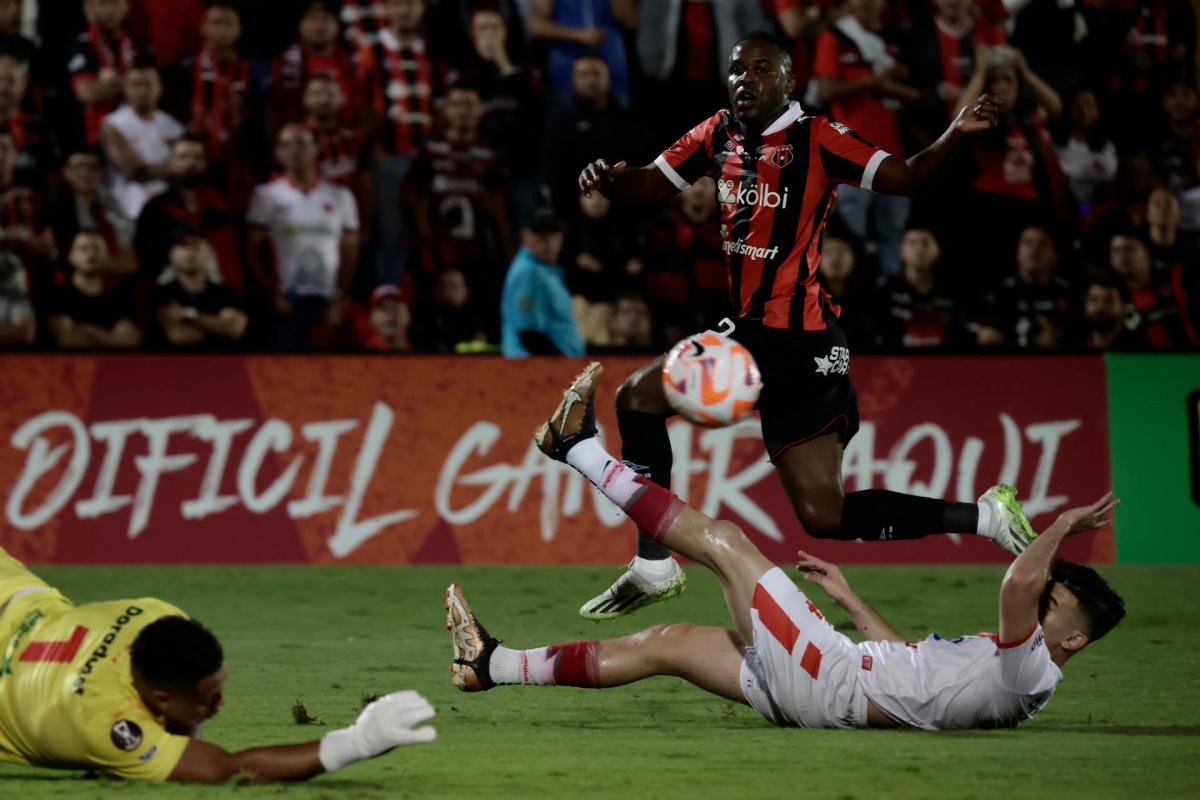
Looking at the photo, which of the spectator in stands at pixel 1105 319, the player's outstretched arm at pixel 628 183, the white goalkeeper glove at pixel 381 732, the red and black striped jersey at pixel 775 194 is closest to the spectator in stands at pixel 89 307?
the player's outstretched arm at pixel 628 183

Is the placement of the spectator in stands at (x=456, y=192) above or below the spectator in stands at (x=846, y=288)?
above

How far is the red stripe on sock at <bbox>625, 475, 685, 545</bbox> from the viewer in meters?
6.37

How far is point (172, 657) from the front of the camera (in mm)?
5094

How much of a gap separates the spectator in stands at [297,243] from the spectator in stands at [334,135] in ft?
0.81

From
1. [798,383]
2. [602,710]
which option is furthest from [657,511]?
[798,383]

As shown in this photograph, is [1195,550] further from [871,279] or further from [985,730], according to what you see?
[985,730]

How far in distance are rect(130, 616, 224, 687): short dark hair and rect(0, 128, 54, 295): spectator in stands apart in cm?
774

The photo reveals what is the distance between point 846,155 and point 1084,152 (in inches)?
292

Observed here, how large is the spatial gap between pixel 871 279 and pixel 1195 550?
293 cm

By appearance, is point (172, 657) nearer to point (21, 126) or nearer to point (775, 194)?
point (775, 194)

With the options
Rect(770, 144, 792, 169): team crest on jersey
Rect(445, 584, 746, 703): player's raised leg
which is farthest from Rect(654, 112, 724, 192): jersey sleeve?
Rect(445, 584, 746, 703): player's raised leg

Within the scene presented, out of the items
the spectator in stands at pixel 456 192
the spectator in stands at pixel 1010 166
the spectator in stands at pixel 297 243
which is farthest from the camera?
the spectator in stands at pixel 1010 166

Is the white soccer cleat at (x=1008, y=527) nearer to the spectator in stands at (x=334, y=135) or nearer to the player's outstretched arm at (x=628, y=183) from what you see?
the player's outstretched arm at (x=628, y=183)

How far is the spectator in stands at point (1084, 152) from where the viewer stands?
14008 millimetres
